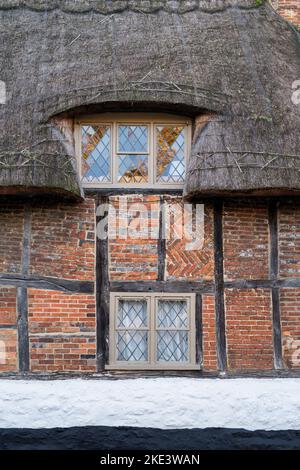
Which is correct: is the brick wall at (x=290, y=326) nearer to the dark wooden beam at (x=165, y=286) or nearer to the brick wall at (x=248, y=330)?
the brick wall at (x=248, y=330)

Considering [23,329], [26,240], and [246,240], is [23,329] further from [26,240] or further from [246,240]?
[246,240]

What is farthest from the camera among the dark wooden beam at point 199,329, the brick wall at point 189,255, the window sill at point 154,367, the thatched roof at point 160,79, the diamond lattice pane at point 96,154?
the diamond lattice pane at point 96,154

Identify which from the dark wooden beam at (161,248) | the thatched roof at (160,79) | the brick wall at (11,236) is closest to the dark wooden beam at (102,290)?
the thatched roof at (160,79)

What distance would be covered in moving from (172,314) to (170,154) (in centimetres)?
183

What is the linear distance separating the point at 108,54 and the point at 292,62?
2215 mm

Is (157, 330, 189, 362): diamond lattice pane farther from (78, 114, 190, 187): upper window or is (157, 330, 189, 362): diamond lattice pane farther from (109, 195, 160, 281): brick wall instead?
(78, 114, 190, 187): upper window

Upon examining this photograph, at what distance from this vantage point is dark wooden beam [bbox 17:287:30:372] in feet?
27.4

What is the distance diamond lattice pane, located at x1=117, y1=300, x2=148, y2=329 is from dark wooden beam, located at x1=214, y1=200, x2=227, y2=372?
2.67 feet

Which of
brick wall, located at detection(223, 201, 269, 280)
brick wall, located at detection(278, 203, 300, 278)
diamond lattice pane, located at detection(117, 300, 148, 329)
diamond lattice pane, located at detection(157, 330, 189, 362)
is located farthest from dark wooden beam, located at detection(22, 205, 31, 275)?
brick wall, located at detection(278, 203, 300, 278)

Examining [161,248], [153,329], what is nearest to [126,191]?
[161,248]

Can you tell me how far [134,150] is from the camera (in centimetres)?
894

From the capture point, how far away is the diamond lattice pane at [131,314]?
8.69 metres

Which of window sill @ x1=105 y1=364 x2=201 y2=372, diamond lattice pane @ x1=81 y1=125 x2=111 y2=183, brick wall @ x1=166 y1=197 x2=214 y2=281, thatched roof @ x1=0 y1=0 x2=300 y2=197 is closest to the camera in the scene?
thatched roof @ x1=0 y1=0 x2=300 y2=197

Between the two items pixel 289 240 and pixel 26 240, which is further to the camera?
pixel 289 240
